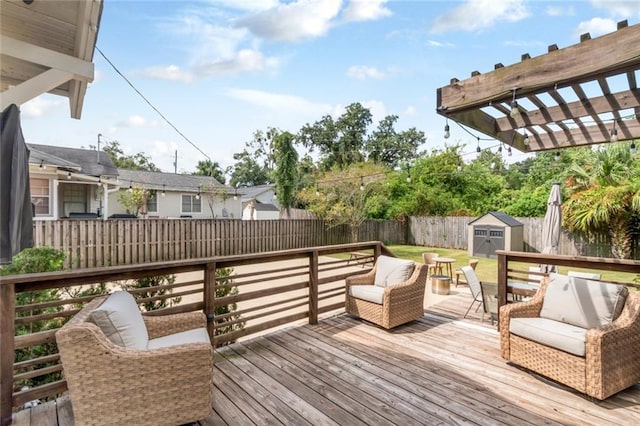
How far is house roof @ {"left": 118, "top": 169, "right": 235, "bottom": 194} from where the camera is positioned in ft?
52.1

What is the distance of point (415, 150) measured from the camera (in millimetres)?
26672

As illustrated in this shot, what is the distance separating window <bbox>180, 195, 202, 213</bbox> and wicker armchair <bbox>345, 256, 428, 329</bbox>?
14.8m

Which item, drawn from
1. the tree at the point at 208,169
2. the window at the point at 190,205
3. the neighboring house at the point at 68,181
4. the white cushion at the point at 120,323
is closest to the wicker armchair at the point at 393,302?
the white cushion at the point at 120,323

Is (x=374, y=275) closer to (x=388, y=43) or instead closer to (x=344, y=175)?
(x=388, y=43)

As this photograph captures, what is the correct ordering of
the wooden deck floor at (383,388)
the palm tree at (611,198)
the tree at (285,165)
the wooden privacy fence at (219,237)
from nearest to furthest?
the wooden deck floor at (383,388) → the wooden privacy fence at (219,237) → the palm tree at (611,198) → the tree at (285,165)

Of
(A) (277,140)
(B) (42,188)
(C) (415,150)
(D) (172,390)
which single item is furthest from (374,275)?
(C) (415,150)

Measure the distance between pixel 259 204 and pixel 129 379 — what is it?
21.1 metres

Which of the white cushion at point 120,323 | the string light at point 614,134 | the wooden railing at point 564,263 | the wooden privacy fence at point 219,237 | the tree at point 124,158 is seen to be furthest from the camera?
the tree at point 124,158

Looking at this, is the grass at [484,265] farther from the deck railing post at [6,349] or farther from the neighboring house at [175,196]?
the neighboring house at [175,196]

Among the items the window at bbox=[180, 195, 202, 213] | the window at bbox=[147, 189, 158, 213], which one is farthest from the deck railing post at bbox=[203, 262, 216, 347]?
the window at bbox=[180, 195, 202, 213]

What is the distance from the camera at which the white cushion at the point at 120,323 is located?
2.00 m

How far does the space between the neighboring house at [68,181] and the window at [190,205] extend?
3.88 m

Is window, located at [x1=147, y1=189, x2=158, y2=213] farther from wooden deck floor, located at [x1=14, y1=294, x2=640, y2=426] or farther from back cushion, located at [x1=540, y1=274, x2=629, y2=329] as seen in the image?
back cushion, located at [x1=540, y1=274, x2=629, y2=329]

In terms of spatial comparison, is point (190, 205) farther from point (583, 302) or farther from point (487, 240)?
point (583, 302)
